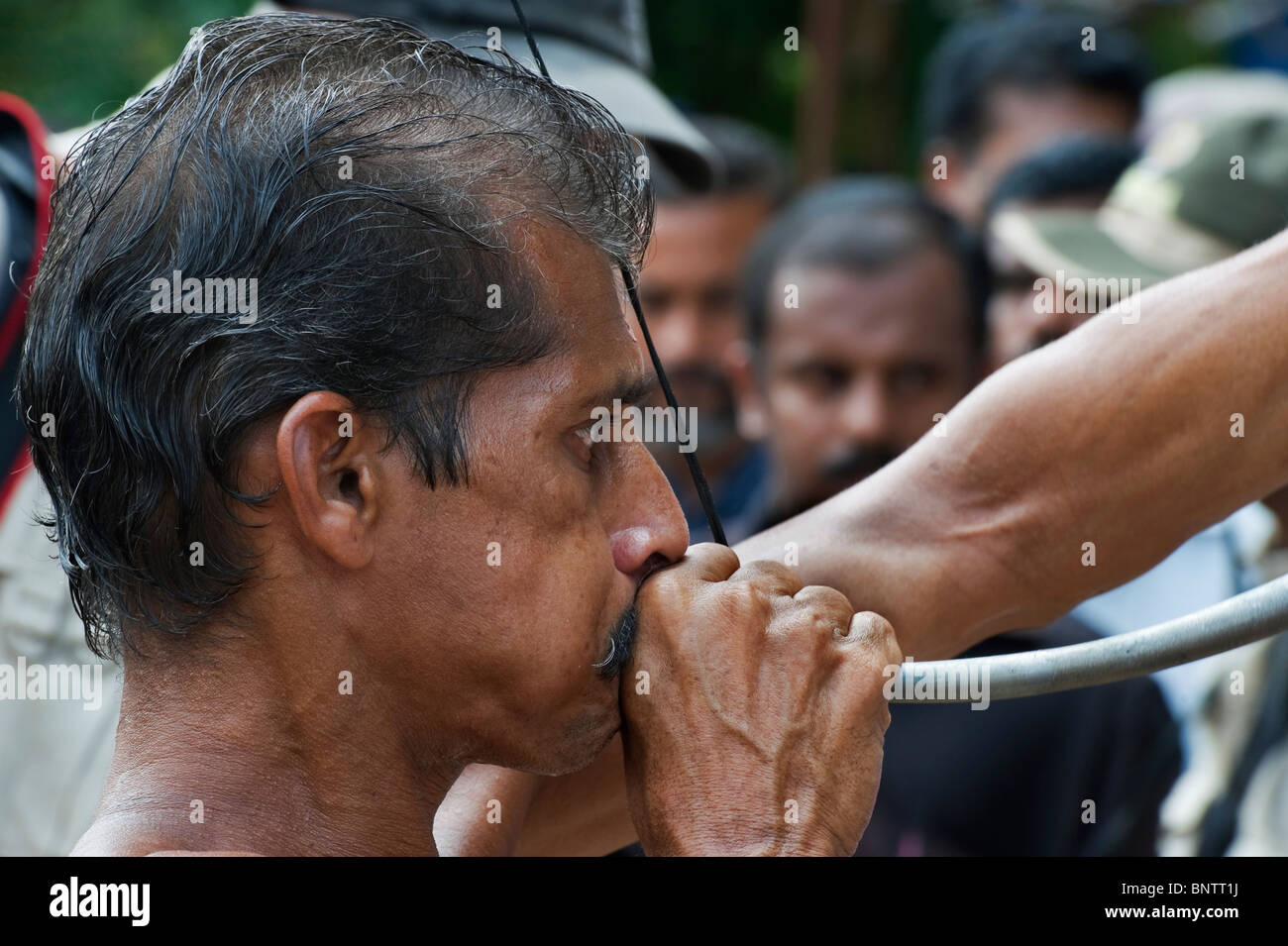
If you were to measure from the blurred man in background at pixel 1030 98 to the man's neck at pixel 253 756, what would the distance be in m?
5.07

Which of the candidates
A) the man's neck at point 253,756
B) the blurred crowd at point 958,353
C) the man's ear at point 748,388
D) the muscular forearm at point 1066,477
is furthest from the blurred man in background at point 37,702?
the man's ear at point 748,388

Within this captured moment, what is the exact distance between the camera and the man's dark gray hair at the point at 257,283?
1843mm

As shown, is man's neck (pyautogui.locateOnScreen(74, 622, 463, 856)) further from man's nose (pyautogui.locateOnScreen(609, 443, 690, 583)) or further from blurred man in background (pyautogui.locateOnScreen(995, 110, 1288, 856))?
blurred man in background (pyautogui.locateOnScreen(995, 110, 1288, 856))

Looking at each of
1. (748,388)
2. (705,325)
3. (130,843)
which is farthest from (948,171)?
(130,843)

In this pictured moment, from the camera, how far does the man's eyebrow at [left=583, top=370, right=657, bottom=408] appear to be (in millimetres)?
1955

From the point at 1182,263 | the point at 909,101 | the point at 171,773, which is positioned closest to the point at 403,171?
the point at 171,773

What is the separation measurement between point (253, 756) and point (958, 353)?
10.7 feet

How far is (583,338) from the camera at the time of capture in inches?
76.7

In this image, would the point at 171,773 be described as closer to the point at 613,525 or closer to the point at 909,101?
the point at 613,525

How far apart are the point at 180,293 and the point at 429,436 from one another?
0.34 meters

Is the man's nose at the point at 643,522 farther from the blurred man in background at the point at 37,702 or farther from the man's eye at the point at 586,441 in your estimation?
the blurred man in background at the point at 37,702

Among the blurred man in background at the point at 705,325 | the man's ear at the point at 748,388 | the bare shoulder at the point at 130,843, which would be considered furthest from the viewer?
the blurred man in background at the point at 705,325

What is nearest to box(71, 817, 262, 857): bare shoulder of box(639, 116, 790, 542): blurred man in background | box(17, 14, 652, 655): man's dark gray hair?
box(17, 14, 652, 655): man's dark gray hair

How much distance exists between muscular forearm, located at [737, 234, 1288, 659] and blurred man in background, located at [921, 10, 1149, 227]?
13.9ft
